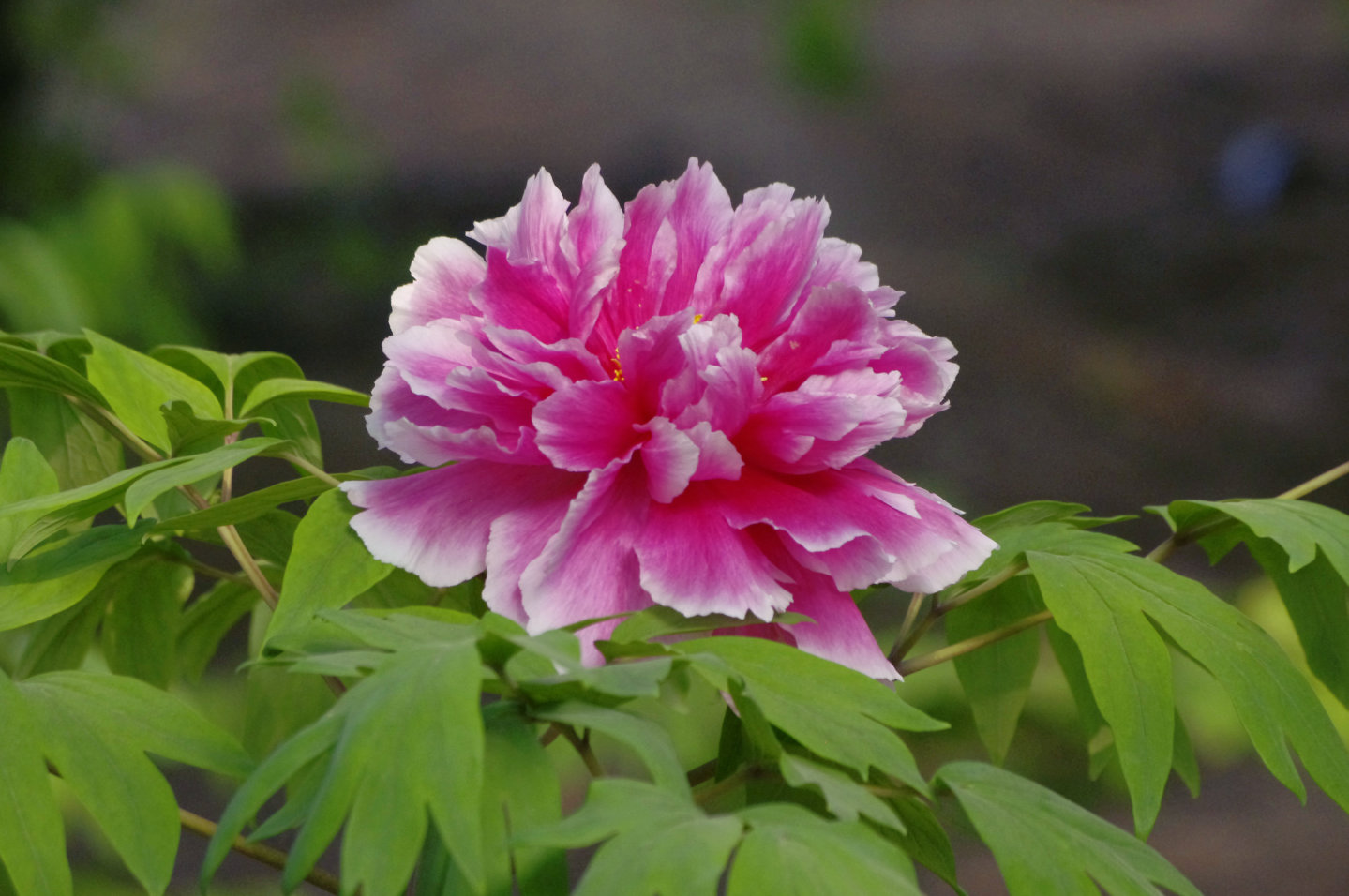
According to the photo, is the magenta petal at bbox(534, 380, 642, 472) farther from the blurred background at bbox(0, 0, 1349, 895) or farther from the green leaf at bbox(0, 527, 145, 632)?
the blurred background at bbox(0, 0, 1349, 895)

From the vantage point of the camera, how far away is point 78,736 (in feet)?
0.92

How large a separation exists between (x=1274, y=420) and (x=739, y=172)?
8.60 ft

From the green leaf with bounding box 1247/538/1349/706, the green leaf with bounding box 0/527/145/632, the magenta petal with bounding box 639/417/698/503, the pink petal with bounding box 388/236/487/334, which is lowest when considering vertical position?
the green leaf with bounding box 1247/538/1349/706

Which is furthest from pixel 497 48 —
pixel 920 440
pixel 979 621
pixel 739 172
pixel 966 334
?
pixel 979 621

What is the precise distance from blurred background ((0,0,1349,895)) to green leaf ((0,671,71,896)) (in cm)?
84

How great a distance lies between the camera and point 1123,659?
322 mm

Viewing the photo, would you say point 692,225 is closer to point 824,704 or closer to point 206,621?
point 824,704

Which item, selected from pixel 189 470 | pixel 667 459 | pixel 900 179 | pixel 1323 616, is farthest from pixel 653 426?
pixel 900 179

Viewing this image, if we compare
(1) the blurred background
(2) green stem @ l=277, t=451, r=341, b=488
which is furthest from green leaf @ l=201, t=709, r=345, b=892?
(1) the blurred background

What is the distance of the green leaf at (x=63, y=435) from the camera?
17.5 inches

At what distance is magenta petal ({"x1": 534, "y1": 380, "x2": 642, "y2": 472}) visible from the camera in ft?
1.01

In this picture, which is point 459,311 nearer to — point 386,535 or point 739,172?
point 386,535

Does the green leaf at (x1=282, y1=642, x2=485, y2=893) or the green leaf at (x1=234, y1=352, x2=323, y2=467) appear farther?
the green leaf at (x1=234, y1=352, x2=323, y2=467)

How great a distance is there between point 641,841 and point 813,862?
0.10 feet
